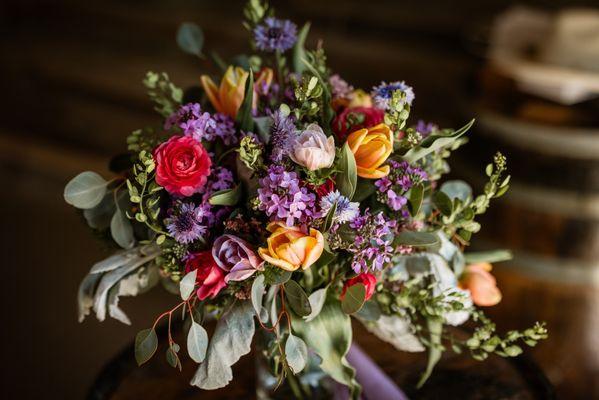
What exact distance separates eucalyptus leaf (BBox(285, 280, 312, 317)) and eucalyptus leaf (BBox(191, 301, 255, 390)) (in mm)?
48

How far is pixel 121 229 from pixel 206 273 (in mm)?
129

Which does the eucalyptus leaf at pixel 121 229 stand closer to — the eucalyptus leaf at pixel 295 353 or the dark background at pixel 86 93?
the eucalyptus leaf at pixel 295 353

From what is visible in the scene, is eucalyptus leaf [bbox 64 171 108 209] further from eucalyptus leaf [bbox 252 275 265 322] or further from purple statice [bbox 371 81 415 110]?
purple statice [bbox 371 81 415 110]

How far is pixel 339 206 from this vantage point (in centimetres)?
66

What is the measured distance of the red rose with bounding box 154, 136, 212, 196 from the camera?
68 centimetres

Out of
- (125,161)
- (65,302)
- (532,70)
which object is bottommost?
(65,302)

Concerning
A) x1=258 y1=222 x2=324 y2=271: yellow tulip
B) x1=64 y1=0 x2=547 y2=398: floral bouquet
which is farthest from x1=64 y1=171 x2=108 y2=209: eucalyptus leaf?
x1=258 y1=222 x2=324 y2=271: yellow tulip

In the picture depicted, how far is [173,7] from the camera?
2795 mm

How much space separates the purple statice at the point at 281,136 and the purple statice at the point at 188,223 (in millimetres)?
90

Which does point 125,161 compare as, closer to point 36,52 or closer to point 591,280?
point 591,280

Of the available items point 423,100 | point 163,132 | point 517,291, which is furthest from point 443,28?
point 163,132

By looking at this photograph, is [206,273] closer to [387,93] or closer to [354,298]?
[354,298]

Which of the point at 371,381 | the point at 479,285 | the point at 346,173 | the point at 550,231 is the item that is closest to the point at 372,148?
the point at 346,173

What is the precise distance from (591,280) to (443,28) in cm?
118
